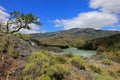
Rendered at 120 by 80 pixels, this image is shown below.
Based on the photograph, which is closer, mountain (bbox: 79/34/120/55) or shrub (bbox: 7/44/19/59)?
shrub (bbox: 7/44/19/59)

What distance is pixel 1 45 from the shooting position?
1719 cm

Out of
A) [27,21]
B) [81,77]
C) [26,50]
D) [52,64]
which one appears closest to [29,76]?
[52,64]

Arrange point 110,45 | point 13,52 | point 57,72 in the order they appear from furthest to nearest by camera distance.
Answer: point 110,45 < point 13,52 < point 57,72

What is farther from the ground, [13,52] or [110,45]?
[13,52]

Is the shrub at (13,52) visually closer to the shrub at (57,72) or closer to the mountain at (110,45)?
the shrub at (57,72)

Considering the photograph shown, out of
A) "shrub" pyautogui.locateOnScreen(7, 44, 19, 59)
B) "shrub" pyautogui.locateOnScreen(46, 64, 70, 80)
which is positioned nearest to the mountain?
"shrub" pyautogui.locateOnScreen(7, 44, 19, 59)

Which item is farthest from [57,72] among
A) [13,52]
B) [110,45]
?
[110,45]

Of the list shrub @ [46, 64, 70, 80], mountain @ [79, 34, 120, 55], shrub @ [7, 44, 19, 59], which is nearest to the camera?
shrub @ [46, 64, 70, 80]

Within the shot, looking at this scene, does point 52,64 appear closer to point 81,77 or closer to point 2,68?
point 81,77

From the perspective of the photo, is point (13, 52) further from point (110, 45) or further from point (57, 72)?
point (110, 45)

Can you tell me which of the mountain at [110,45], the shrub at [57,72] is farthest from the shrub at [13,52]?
the mountain at [110,45]

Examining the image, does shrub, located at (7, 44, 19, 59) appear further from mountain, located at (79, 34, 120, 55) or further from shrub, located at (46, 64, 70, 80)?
mountain, located at (79, 34, 120, 55)

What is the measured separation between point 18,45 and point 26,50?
2.67 feet

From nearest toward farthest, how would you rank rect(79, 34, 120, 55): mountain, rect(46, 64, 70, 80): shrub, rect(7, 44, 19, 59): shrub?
rect(46, 64, 70, 80): shrub
rect(7, 44, 19, 59): shrub
rect(79, 34, 120, 55): mountain
